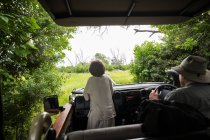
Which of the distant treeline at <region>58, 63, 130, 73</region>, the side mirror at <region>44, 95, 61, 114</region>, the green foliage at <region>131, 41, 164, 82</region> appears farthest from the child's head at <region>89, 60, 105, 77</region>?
the green foliage at <region>131, 41, 164, 82</region>

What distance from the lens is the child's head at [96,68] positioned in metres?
3.48

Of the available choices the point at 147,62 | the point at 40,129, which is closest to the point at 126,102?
the point at 40,129

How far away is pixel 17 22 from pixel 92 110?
1.69 m

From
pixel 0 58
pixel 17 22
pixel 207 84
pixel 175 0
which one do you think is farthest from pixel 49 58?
pixel 207 84

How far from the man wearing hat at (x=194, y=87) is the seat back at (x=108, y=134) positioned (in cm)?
46

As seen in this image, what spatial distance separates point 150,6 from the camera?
287 centimetres

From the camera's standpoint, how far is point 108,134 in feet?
7.13

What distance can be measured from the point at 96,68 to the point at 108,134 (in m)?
1.45

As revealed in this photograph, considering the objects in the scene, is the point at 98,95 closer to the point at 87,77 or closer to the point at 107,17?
the point at 107,17

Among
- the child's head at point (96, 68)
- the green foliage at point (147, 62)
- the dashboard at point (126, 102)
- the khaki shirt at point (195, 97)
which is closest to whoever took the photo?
the khaki shirt at point (195, 97)

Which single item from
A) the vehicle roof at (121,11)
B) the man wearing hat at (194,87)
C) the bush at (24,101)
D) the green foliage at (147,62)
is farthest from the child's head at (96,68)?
the green foliage at (147,62)

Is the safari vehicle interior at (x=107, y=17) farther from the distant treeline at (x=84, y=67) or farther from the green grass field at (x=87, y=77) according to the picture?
the green grass field at (x=87, y=77)

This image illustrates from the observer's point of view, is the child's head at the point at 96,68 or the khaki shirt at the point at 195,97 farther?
the child's head at the point at 96,68

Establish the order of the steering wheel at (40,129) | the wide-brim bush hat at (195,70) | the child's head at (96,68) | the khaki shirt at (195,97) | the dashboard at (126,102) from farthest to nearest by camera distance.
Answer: the dashboard at (126,102) < the child's head at (96,68) < the wide-brim bush hat at (195,70) < the khaki shirt at (195,97) < the steering wheel at (40,129)
